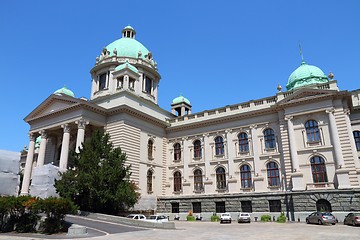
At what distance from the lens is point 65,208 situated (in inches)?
764

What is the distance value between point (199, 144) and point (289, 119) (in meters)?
13.5

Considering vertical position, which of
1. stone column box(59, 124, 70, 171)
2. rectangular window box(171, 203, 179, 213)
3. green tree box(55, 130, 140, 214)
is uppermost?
stone column box(59, 124, 70, 171)

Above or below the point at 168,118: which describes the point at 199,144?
below

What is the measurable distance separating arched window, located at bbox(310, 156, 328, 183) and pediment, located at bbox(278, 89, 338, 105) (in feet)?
23.5

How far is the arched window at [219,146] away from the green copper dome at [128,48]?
21507 mm

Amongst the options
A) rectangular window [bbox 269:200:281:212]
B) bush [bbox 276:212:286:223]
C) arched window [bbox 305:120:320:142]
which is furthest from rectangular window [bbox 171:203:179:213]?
arched window [bbox 305:120:320:142]

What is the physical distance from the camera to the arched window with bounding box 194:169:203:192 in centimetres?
4100

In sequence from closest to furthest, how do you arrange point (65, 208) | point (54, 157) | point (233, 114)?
point (65, 208), point (233, 114), point (54, 157)

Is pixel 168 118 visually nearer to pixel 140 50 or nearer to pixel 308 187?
pixel 140 50

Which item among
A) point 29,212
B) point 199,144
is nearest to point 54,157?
point 199,144

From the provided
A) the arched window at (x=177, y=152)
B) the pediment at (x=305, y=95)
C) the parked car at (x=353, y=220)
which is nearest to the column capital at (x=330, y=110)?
the pediment at (x=305, y=95)

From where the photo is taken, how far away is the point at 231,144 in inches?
1581

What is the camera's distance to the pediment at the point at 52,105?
39.1m

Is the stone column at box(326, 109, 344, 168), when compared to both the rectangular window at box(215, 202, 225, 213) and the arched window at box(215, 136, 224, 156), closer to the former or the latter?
the arched window at box(215, 136, 224, 156)
